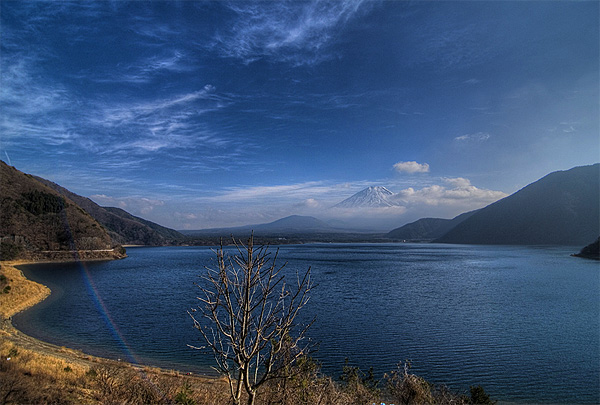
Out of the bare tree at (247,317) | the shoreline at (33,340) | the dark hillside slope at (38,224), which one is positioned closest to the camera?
the bare tree at (247,317)

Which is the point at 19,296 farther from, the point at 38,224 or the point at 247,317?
the point at 38,224

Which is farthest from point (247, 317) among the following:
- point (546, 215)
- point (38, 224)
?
point (546, 215)

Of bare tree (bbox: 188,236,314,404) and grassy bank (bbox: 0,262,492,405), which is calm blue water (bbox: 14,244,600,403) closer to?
grassy bank (bbox: 0,262,492,405)

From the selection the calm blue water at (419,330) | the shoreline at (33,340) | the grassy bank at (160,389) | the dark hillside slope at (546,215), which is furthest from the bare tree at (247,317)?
the dark hillside slope at (546,215)

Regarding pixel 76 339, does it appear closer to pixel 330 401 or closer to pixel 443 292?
pixel 330 401

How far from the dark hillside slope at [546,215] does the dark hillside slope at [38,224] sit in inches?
6655

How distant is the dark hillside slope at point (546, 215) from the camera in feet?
445

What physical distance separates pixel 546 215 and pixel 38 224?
627ft

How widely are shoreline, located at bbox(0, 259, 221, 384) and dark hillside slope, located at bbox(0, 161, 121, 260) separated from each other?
3729 centimetres

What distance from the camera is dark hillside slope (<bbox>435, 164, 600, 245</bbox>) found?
136m

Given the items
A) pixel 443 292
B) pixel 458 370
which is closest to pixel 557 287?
pixel 443 292

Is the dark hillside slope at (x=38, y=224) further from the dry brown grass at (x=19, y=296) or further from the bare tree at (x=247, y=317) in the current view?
the bare tree at (x=247, y=317)

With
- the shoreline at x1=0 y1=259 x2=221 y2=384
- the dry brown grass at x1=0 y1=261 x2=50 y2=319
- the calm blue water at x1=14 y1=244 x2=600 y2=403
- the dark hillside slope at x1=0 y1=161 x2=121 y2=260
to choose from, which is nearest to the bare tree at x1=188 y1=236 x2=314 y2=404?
the shoreline at x1=0 y1=259 x2=221 y2=384

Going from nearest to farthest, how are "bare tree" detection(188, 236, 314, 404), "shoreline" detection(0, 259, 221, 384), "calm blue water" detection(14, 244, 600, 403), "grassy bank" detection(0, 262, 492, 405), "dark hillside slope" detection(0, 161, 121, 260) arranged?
"bare tree" detection(188, 236, 314, 404) < "grassy bank" detection(0, 262, 492, 405) < "shoreline" detection(0, 259, 221, 384) < "calm blue water" detection(14, 244, 600, 403) < "dark hillside slope" detection(0, 161, 121, 260)
